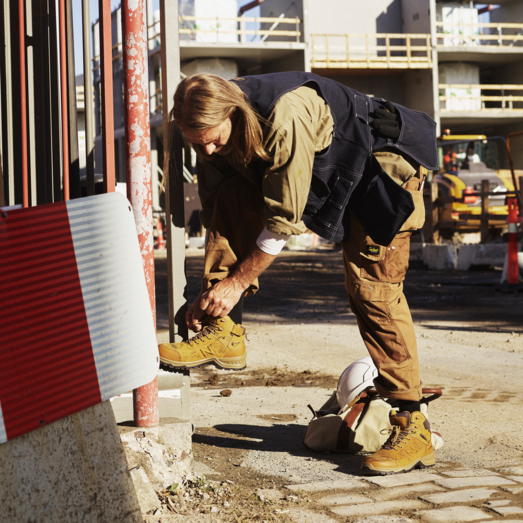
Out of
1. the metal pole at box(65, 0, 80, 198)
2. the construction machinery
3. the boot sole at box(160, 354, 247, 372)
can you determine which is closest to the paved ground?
the boot sole at box(160, 354, 247, 372)

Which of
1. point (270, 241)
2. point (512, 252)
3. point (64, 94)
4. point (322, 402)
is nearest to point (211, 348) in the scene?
point (270, 241)

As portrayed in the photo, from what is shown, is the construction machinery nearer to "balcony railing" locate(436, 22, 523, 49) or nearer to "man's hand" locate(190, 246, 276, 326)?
"man's hand" locate(190, 246, 276, 326)

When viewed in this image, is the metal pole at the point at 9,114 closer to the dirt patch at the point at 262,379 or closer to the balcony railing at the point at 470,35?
the dirt patch at the point at 262,379

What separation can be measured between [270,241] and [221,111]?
51 centimetres

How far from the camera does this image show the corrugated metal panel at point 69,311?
5.96ft

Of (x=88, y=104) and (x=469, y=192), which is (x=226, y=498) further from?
(x=469, y=192)

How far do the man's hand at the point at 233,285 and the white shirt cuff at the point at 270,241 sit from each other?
0.09 feet

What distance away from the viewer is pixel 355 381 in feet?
11.1

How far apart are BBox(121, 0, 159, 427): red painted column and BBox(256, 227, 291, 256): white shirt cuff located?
430mm

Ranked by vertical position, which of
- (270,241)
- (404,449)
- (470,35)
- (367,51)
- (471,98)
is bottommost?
(404,449)

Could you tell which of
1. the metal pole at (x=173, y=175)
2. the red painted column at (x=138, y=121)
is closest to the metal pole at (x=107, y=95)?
the red painted column at (x=138, y=121)

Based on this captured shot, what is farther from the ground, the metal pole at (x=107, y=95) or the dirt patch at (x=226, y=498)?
the metal pole at (x=107, y=95)

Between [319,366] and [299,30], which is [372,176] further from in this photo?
[299,30]

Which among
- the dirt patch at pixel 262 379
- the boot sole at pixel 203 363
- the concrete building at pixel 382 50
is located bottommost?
the dirt patch at pixel 262 379
